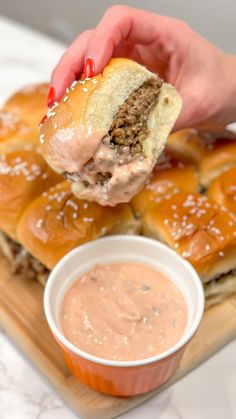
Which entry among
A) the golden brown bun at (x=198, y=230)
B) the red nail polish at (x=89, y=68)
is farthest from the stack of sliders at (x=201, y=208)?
the red nail polish at (x=89, y=68)

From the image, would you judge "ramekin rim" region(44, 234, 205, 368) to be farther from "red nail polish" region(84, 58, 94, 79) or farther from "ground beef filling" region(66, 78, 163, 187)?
"red nail polish" region(84, 58, 94, 79)

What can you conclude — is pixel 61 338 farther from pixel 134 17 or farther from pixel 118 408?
pixel 134 17

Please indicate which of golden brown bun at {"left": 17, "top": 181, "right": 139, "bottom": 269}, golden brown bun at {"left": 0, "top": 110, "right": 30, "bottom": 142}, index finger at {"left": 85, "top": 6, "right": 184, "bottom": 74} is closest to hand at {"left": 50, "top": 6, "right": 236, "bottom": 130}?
A: index finger at {"left": 85, "top": 6, "right": 184, "bottom": 74}

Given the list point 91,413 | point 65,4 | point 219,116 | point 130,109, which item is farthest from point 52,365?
point 65,4

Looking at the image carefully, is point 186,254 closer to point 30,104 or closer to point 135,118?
point 135,118

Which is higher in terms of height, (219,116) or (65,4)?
(219,116)

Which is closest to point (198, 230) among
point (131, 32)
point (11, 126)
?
point (131, 32)
